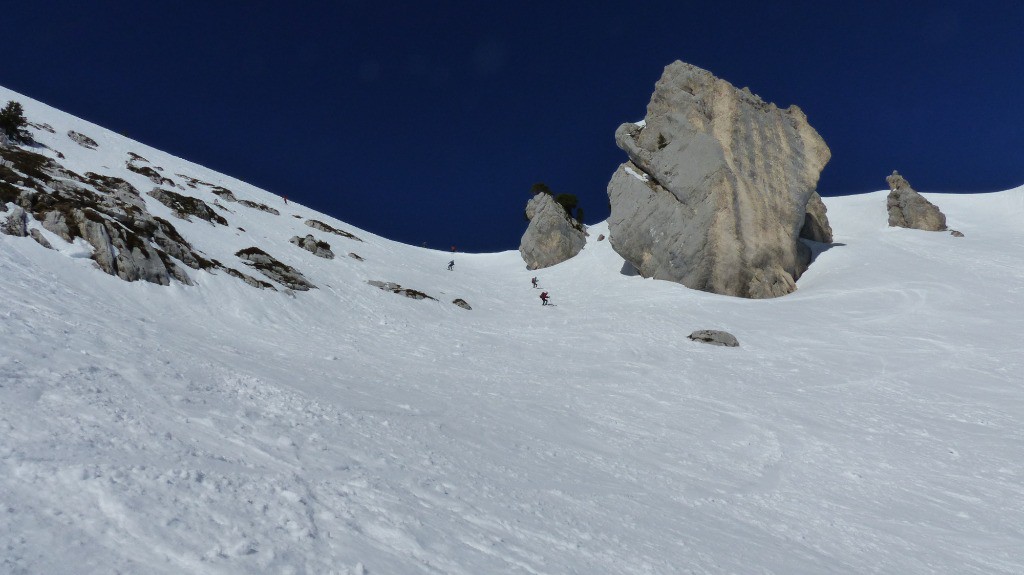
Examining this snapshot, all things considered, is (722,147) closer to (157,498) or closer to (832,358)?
(832,358)

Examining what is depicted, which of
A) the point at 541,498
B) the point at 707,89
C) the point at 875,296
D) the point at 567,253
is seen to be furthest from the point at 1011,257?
the point at 541,498

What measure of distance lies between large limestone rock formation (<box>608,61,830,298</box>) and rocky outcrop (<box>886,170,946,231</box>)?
633 inches

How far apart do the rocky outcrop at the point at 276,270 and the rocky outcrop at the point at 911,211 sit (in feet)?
206

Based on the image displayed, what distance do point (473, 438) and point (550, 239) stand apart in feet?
187

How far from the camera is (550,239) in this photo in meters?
66.3

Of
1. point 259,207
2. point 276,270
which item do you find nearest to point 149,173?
point 259,207

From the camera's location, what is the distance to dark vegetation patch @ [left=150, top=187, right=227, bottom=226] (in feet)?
113

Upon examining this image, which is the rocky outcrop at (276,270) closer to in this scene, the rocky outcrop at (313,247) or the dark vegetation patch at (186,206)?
the rocky outcrop at (313,247)

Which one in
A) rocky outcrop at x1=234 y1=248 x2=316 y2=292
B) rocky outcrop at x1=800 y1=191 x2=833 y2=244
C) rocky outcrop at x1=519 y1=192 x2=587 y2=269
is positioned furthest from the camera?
rocky outcrop at x1=519 y1=192 x2=587 y2=269

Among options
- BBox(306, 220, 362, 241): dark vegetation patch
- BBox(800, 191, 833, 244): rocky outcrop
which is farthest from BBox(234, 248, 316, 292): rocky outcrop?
A: BBox(800, 191, 833, 244): rocky outcrop

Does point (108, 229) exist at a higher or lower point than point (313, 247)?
lower

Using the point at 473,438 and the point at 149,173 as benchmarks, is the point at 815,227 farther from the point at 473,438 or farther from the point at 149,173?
the point at 149,173

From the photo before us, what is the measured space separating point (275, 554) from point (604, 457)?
7710 mm

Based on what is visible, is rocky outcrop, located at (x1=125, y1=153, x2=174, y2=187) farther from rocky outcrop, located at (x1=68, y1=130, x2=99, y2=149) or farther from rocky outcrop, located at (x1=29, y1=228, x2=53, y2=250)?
rocky outcrop, located at (x1=29, y1=228, x2=53, y2=250)
